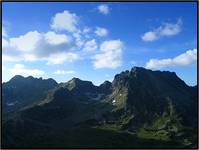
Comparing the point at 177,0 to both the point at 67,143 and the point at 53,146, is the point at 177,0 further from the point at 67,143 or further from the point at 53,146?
the point at 67,143

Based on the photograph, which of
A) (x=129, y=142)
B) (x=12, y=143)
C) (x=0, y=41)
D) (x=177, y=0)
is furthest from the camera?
(x=129, y=142)

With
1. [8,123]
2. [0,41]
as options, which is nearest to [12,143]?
[8,123]

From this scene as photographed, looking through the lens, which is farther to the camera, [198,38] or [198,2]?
[198,38]

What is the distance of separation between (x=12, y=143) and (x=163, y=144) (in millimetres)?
90309

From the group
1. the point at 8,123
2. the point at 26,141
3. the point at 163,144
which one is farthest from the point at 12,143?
the point at 163,144

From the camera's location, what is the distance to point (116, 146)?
182000 millimetres

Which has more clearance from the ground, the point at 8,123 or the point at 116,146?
the point at 8,123

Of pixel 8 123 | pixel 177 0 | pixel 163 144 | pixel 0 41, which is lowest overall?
pixel 163 144

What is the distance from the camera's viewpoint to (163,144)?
A: 197250 millimetres

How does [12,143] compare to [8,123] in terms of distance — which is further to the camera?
[8,123]

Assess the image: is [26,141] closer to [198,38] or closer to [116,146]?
[116,146]

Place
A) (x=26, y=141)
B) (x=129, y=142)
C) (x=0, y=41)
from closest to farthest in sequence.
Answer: (x=0, y=41), (x=26, y=141), (x=129, y=142)

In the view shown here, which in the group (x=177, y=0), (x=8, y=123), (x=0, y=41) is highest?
A: (x=177, y=0)

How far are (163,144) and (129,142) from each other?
20415 millimetres
